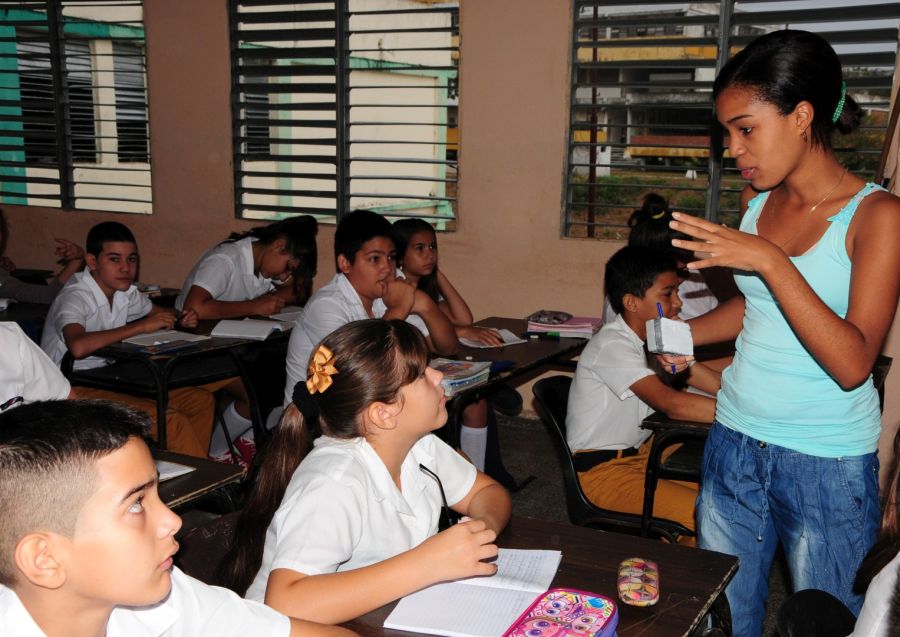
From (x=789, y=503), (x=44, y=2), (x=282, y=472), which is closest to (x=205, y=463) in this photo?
(x=282, y=472)

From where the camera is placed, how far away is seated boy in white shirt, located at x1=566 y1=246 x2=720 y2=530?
2.60 m

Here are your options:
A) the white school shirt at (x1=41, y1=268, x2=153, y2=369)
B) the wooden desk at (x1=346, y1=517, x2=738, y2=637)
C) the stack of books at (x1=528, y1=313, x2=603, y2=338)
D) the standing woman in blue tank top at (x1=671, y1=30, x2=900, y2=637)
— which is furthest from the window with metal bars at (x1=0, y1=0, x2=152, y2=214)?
the standing woman in blue tank top at (x1=671, y1=30, x2=900, y2=637)

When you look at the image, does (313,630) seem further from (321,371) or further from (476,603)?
(321,371)

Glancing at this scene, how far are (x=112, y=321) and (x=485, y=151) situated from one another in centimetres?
227

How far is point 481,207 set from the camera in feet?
16.7

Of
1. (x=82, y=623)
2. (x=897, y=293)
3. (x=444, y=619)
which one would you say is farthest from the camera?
(x=897, y=293)

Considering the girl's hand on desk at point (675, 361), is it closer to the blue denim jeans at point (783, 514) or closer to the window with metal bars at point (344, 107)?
the blue denim jeans at point (783, 514)

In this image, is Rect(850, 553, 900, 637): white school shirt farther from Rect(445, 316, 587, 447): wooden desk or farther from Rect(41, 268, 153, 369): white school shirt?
Rect(41, 268, 153, 369): white school shirt

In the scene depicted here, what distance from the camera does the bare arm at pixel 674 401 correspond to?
2.58m

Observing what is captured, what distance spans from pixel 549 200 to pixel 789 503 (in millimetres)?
3434

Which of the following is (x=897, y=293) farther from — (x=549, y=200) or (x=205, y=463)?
(x=549, y=200)

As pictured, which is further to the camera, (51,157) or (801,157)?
(51,157)

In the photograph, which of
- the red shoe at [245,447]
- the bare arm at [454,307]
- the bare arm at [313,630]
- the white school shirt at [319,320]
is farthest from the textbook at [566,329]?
the bare arm at [313,630]

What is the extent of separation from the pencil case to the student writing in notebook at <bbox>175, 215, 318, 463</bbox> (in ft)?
9.85
